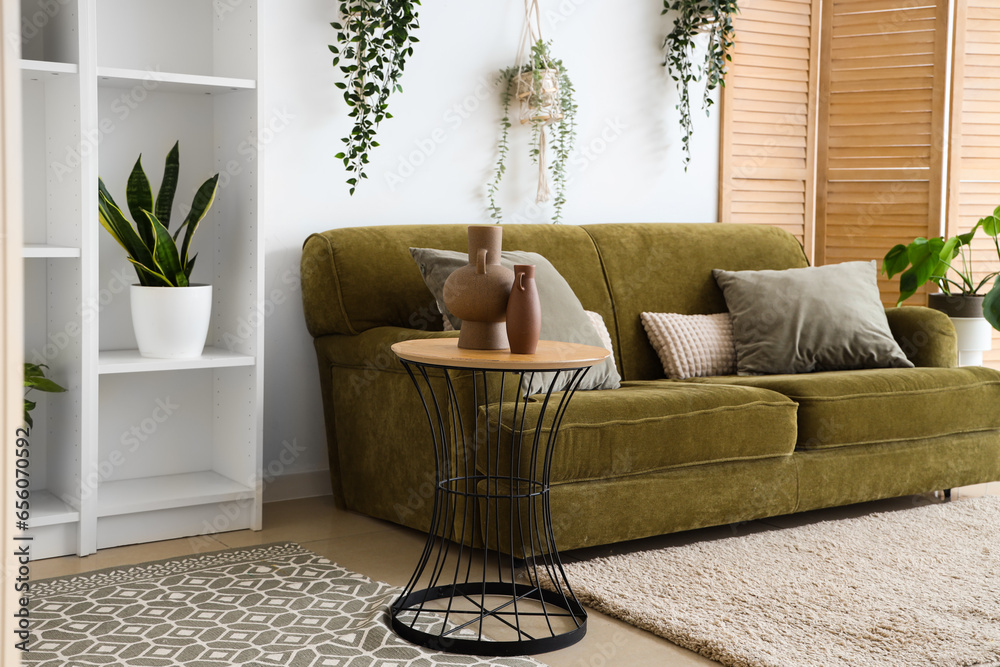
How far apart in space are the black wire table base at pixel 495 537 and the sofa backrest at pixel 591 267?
45 cm

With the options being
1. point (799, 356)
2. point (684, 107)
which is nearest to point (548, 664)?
point (799, 356)

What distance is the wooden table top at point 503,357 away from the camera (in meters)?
1.96

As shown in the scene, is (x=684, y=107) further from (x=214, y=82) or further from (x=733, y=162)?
(x=214, y=82)

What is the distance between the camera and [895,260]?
163 inches

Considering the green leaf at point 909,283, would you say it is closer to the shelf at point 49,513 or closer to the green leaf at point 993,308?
the green leaf at point 993,308

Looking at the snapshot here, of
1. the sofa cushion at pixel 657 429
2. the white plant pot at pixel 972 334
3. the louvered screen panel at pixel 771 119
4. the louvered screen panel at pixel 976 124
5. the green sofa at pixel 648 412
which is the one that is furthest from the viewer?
the louvered screen panel at pixel 976 124

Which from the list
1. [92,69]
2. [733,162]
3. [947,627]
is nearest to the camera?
[947,627]

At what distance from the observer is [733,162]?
4336mm

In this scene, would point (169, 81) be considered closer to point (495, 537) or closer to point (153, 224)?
point (153, 224)

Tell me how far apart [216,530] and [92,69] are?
1335 millimetres

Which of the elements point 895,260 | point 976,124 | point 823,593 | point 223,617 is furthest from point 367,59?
point 976,124

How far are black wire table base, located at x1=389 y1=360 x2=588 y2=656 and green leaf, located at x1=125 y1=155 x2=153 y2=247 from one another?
0.87 m

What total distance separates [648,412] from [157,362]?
135cm

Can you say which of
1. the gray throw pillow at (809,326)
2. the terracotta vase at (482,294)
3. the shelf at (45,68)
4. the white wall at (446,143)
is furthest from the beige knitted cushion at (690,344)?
the shelf at (45,68)
